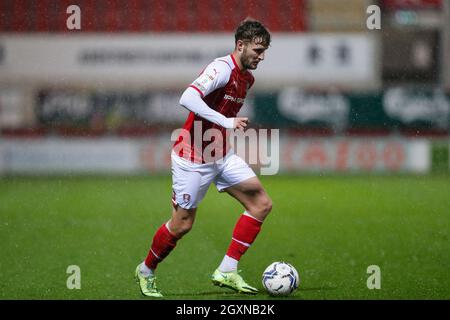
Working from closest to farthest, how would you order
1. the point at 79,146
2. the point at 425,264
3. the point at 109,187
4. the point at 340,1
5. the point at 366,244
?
the point at 425,264 → the point at 366,244 → the point at 109,187 → the point at 79,146 → the point at 340,1

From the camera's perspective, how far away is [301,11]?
19.7 metres

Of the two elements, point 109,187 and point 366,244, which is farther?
point 109,187

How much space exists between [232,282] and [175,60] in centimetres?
1394

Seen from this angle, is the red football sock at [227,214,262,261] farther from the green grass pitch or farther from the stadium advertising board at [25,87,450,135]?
the stadium advertising board at [25,87,450,135]

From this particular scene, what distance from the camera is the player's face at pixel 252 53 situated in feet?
18.8

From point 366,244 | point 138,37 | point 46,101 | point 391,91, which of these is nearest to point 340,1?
point 391,91

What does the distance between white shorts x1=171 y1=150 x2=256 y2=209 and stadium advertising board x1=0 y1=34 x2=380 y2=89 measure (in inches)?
522

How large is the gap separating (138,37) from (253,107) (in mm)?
3067

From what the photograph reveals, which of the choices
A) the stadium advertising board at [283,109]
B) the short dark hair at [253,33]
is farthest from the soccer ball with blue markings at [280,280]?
the stadium advertising board at [283,109]

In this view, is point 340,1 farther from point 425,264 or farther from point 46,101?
point 425,264

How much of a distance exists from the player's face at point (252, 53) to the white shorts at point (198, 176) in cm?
65

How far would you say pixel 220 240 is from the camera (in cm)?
873

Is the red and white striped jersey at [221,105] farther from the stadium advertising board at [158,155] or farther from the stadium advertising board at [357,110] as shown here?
the stadium advertising board at [357,110]

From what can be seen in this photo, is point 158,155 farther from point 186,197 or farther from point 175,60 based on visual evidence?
point 186,197
